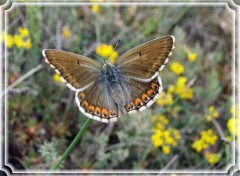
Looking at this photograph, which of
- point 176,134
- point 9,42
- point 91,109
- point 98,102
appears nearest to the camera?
point 91,109

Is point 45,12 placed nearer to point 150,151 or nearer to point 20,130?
point 20,130

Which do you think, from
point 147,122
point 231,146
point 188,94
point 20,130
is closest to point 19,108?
point 20,130

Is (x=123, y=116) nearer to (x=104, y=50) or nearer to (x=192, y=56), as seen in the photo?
(x=104, y=50)

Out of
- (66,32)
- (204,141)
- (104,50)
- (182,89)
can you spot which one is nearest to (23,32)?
(66,32)

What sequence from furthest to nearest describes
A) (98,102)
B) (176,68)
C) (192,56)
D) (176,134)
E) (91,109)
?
(192,56) → (176,68) → (176,134) → (98,102) → (91,109)

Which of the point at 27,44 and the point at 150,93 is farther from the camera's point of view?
the point at 27,44

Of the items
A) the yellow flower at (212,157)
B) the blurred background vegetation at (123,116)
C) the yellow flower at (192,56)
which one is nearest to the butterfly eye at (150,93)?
the blurred background vegetation at (123,116)
